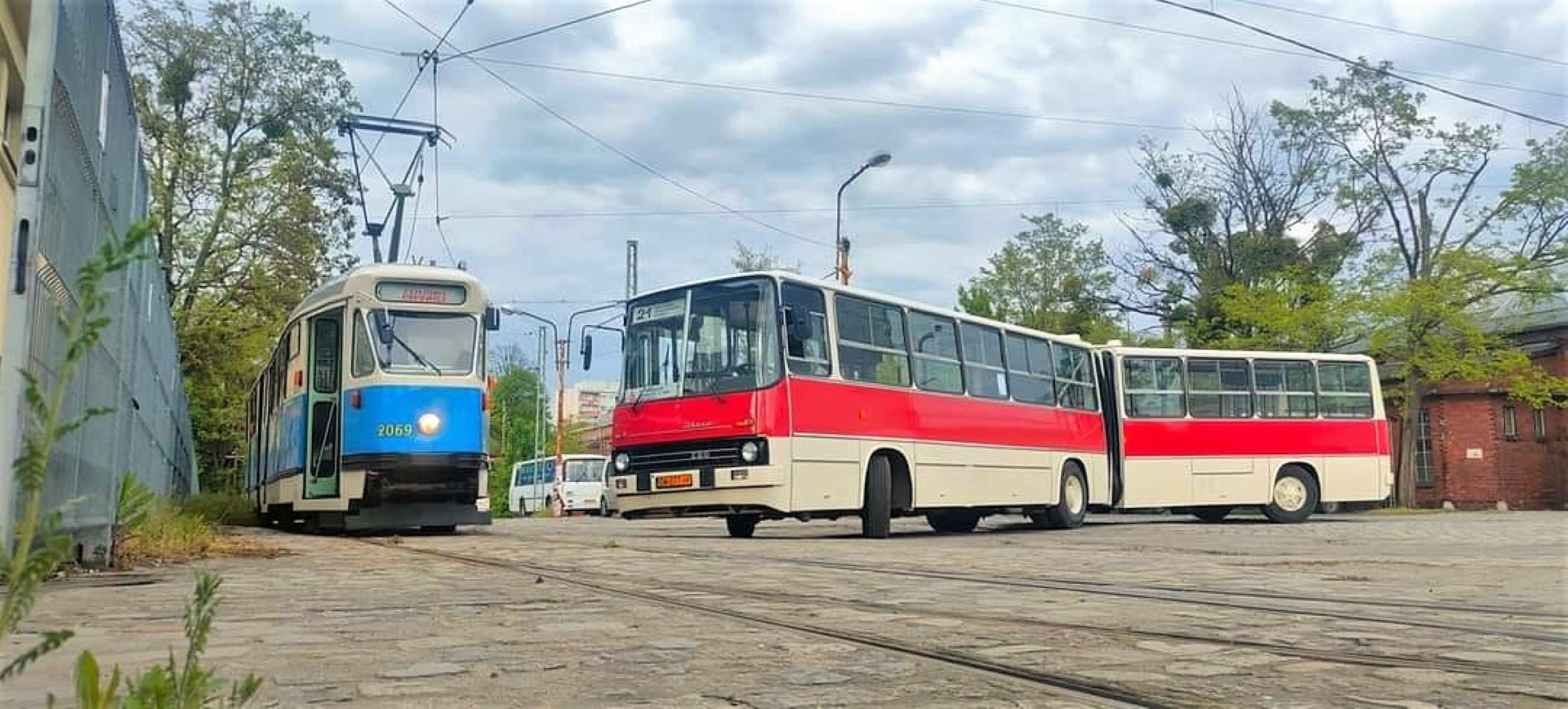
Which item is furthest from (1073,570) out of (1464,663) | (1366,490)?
(1366,490)

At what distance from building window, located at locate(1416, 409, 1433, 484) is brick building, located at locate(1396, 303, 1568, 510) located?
34 millimetres

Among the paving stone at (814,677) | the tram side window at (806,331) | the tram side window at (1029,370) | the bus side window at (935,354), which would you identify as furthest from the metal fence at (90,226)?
the tram side window at (1029,370)

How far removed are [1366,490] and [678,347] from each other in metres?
14.4

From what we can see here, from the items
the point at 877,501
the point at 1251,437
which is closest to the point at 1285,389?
the point at 1251,437

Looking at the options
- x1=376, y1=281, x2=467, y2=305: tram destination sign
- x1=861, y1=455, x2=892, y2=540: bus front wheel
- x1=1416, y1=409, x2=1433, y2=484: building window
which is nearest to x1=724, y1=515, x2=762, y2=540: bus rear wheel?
x1=861, y1=455, x2=892, y2=540: bus front wheel

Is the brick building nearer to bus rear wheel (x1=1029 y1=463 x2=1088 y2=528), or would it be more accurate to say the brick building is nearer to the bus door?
the bus door

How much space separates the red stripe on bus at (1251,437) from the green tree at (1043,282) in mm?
21020

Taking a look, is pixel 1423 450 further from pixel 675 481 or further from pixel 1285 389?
pixel 675 481

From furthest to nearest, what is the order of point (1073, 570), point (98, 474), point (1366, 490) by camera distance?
point (1366, 490), point (1073, 570), point (98, 474)

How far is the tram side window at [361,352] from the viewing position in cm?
1420

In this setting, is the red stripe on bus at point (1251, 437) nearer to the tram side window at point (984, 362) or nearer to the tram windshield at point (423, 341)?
the tram side window at point (984, 362)

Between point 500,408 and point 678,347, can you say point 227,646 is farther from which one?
point 500,408

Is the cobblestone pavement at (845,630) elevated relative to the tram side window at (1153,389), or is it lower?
lower

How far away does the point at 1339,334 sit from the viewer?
3497cm
